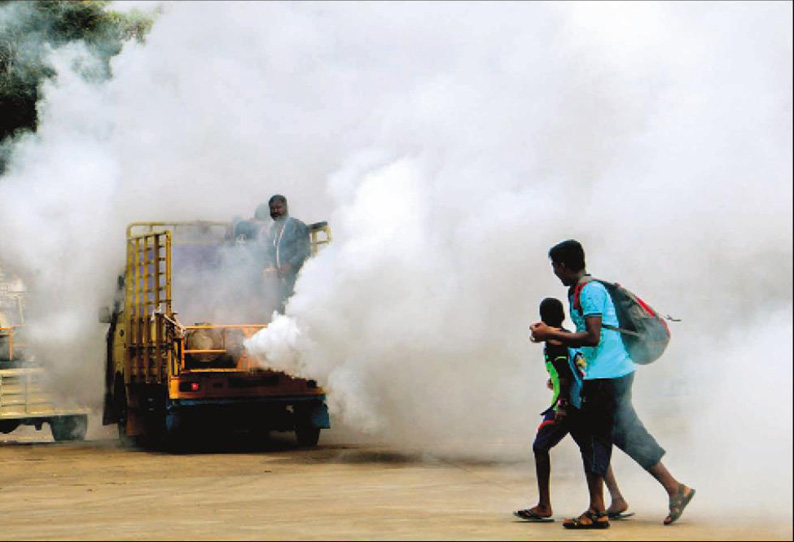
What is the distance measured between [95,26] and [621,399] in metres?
23.0

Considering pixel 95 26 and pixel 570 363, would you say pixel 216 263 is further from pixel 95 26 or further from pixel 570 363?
pixel 95 26

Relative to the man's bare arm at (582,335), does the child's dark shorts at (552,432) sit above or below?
below

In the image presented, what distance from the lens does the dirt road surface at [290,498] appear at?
8203 millimetres

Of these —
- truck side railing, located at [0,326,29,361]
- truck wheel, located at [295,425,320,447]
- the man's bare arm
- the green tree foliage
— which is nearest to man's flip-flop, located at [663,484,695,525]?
the man's bare arm

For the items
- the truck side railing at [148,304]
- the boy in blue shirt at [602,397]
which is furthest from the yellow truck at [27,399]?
the boy in blue shirt at [602,397]

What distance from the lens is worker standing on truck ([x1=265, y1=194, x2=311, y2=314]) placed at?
1566 centimetres

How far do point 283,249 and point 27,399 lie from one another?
4.36 m

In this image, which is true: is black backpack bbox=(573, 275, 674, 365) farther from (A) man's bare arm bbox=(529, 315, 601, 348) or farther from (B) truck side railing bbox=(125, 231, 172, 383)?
(B) truck side railing bbox=(125, 231, 172, 383)

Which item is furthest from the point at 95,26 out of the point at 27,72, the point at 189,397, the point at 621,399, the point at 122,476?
the point at 621,399

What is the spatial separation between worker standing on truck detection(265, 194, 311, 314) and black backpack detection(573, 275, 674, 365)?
754 cm

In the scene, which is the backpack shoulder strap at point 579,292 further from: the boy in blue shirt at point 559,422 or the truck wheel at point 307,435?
the truck wheel at point 307,435

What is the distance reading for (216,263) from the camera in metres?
16.6

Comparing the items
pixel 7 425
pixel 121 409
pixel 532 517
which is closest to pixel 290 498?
pixel 532 517

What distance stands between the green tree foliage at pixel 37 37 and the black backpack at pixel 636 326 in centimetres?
1894
